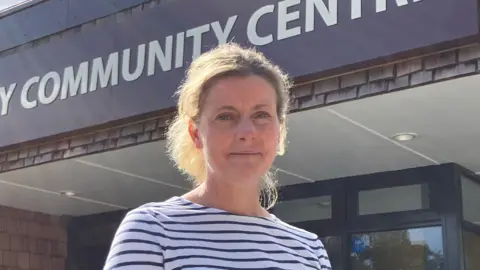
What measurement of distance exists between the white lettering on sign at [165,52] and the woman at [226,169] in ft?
8.29

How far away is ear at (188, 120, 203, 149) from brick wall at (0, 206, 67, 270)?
20.9 ft

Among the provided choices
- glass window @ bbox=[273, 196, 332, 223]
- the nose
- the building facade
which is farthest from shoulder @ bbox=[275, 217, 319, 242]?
glass window @ bbox=[273, 196, 332, 223]

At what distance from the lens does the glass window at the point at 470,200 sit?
579 cm

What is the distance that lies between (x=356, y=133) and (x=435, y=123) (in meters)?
0.52

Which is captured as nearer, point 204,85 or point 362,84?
point 204,85

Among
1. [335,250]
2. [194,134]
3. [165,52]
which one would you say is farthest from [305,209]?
[194,134]

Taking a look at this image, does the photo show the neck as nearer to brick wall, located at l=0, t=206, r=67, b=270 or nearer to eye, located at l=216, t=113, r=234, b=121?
eye, located at l=216, t=113, r=234, b=121

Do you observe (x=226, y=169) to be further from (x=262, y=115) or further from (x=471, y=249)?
(x=471, y=249)

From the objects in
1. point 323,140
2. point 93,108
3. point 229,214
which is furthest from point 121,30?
point 229,214

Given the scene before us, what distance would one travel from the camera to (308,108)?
4410 millimetres

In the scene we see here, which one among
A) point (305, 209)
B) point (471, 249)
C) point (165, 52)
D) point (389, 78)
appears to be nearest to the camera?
point (389, 78)

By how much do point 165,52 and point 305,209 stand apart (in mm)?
2228

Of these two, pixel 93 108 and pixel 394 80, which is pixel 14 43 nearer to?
pixel 93 108

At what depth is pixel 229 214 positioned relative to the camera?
5.21ft
